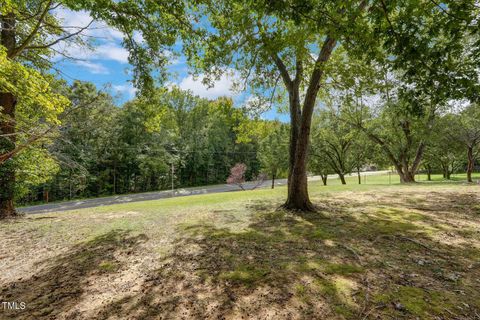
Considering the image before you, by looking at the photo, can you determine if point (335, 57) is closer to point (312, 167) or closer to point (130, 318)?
point (130, 318)

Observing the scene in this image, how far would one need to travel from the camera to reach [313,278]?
2.92 metres

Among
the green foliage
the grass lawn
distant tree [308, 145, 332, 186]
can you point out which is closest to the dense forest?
the green foliage

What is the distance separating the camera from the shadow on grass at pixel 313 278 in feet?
7.70

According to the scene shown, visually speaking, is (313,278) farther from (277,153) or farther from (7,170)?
(277,153)

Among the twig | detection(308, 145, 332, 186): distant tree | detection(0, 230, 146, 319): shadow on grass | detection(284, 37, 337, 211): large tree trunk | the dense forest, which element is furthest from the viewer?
detection(308, 145, 332, 186): distant tree

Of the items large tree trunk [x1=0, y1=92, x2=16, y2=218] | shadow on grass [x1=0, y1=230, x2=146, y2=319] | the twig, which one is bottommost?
shadow on grass [x1=0, y1=230, x2=146, y2=319]

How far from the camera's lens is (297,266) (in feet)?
10.8

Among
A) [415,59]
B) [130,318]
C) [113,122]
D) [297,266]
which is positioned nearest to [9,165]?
[130,318]

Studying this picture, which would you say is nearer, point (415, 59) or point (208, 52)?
point (415, 59)

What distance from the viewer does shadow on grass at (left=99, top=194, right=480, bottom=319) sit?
2346mm

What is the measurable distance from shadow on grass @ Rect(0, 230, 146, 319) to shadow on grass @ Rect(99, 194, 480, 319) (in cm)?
71

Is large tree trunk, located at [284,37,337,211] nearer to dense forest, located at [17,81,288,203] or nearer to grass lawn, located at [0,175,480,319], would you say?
Result: grass lawn, located at [0,175,480,319]

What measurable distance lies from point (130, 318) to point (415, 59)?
4425mm

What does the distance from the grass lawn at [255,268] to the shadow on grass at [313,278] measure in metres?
0.01
